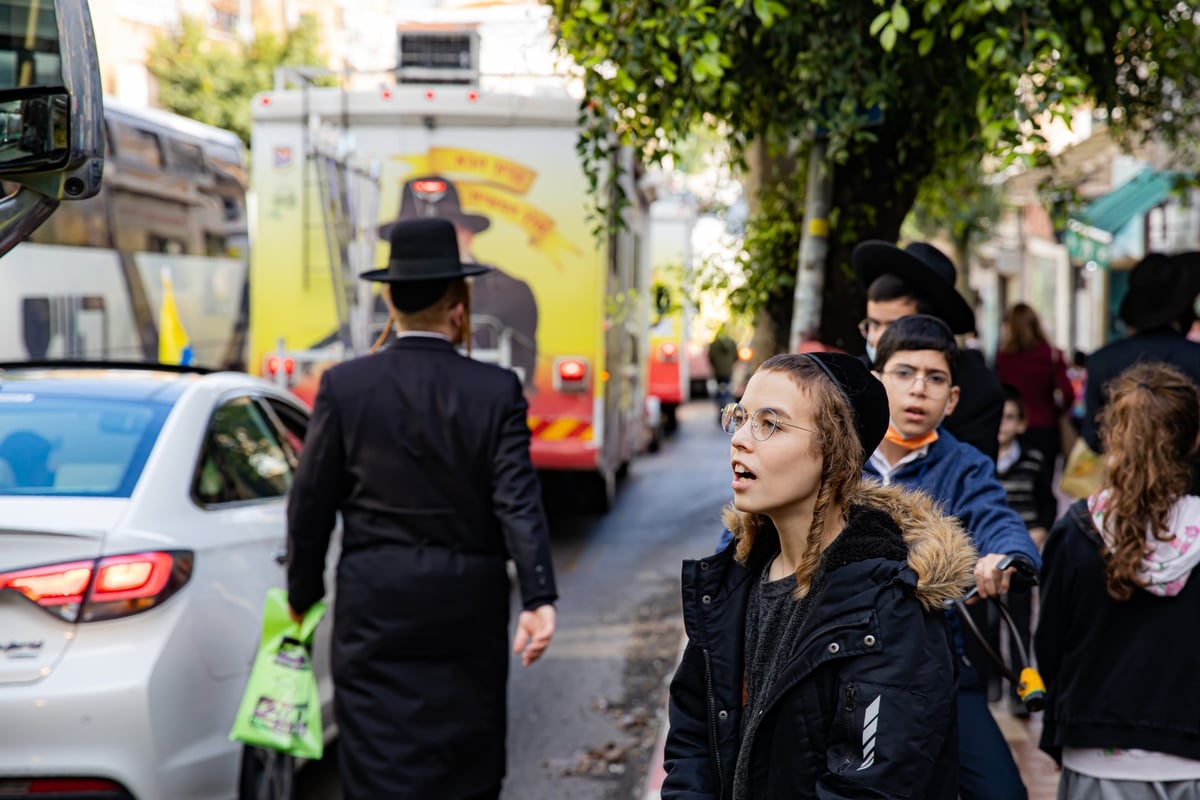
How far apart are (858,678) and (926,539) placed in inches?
11.1

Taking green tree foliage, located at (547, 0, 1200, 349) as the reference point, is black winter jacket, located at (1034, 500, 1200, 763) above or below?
below

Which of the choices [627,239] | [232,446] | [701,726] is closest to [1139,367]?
[701,726]

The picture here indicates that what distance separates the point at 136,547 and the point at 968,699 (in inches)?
94.2

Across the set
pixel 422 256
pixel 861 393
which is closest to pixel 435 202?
pixel 422 256

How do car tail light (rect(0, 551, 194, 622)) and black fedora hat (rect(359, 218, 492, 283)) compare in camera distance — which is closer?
car tail light (rect(0, 551, 194, 622))

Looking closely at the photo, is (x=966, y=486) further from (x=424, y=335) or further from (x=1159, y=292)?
(x=1159, y=292)

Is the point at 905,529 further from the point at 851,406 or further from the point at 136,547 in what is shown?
the point at 136,547

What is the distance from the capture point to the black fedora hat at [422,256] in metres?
4.59

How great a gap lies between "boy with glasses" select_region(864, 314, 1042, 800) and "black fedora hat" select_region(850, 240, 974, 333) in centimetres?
57

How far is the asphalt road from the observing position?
609 cm

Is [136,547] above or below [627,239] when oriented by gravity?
below

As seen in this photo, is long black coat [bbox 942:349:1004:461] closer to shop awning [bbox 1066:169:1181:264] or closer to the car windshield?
the car windshield

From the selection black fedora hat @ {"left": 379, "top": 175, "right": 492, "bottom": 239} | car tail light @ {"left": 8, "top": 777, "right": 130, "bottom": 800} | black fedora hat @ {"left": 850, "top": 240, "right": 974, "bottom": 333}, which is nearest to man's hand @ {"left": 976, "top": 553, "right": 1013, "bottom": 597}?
black fedora hat @ {"left": 850, "top": 240, "right": 974, "bottom": 333}

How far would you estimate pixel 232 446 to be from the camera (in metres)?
5.25
